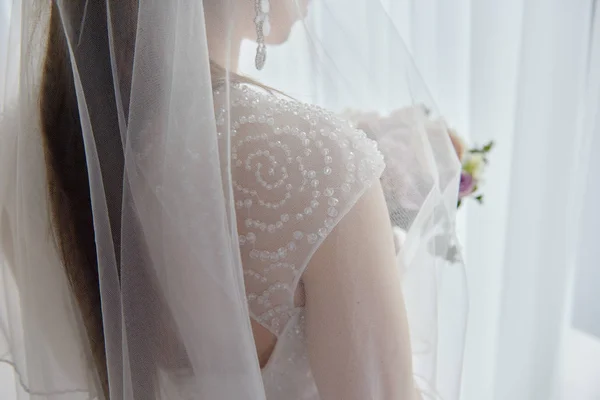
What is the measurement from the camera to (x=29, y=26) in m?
0.60

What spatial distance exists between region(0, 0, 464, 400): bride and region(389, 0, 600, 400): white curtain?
2.09 ft

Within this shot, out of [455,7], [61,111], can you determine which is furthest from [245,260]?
[455,7]

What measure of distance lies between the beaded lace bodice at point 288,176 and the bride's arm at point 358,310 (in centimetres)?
2

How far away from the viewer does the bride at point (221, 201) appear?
0.50 metres

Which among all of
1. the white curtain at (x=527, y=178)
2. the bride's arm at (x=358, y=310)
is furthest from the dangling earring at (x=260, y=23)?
the white curtain at (x=527, y=178)

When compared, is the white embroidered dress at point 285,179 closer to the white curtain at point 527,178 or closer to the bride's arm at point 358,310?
the bride's arm at point 358,310

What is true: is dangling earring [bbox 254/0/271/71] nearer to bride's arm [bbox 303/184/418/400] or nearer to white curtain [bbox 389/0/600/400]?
bride's arm [bbox 303/184/418/400]

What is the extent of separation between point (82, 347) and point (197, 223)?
321 mm

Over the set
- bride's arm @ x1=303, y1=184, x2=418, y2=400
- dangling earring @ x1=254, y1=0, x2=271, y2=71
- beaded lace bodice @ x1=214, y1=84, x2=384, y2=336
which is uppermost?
dangling earring @ x1=254, y1=0, x2=271, y2=71

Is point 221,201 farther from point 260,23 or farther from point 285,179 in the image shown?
point 260,23

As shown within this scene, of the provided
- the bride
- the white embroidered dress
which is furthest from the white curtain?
the white embroidered dress

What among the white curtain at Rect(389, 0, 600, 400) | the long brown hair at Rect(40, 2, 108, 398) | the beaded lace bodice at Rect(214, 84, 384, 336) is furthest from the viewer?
the white curtain at Rect(389, 0, 600, 400)

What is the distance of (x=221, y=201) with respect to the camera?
50 cm

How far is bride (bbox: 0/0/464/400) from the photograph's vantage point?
19.8 inches
